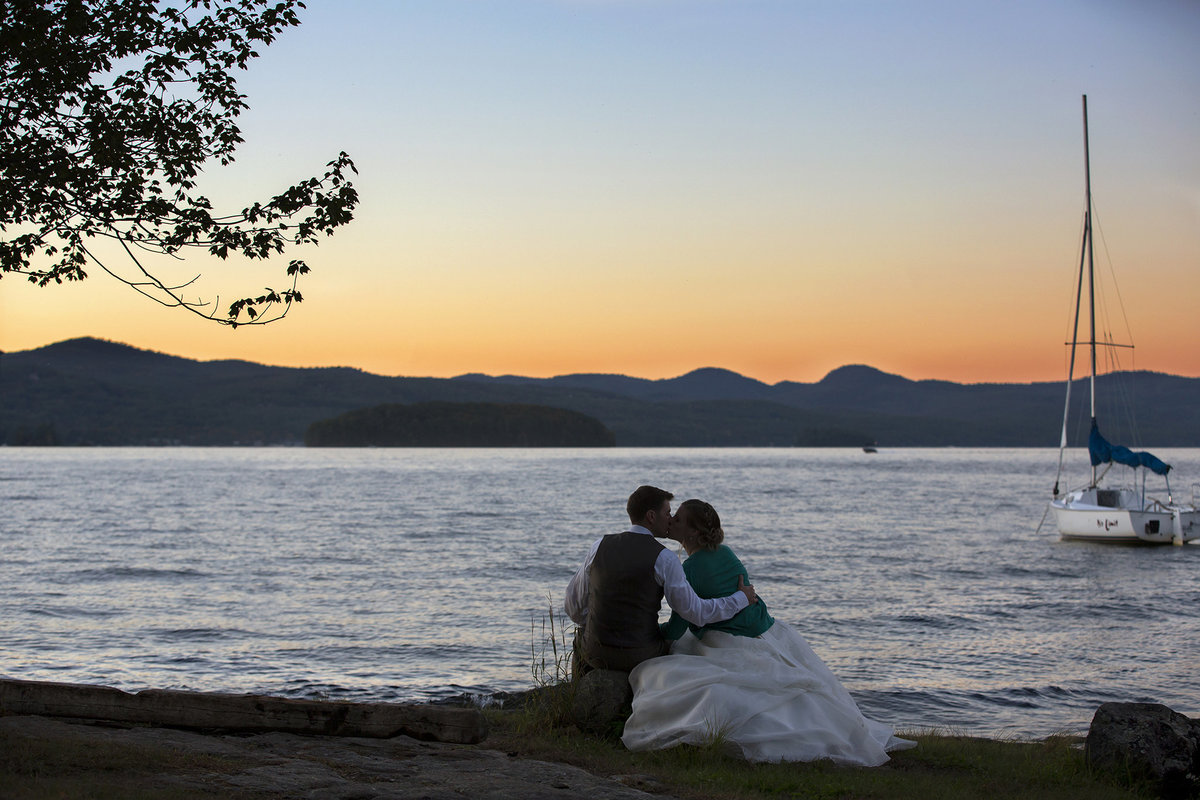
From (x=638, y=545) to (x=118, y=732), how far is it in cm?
366

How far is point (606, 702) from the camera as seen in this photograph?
749 centimetres

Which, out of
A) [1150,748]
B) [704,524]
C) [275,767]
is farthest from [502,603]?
[1150,748]

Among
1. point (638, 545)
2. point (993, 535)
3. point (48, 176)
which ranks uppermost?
point (48, 176)

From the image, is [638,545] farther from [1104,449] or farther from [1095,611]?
[1104,449]

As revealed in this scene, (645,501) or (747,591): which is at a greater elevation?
(645,501)

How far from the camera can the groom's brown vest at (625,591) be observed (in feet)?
23.1

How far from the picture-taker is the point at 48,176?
7418mm

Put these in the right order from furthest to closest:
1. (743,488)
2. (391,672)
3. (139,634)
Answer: (743,488) < (139,634) < (391,672)

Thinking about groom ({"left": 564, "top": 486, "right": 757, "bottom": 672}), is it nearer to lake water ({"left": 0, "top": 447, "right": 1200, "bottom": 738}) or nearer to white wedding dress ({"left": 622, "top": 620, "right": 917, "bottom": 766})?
white wedding dress ({"left": 622, "top": 620, "right": 917, "bottom": 766})

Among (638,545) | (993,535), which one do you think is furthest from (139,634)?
(993,535)

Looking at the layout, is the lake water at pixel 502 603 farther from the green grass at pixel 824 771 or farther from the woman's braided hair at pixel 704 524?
the woman's braided hair at pixel 704 524

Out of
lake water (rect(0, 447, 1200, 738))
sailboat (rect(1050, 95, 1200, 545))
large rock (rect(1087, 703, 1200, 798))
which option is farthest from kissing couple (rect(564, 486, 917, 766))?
sailboat (rect(1050, 95, 1200, 545))

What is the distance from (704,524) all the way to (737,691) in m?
1.18

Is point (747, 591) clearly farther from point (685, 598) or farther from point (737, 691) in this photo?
point (737, 691)
